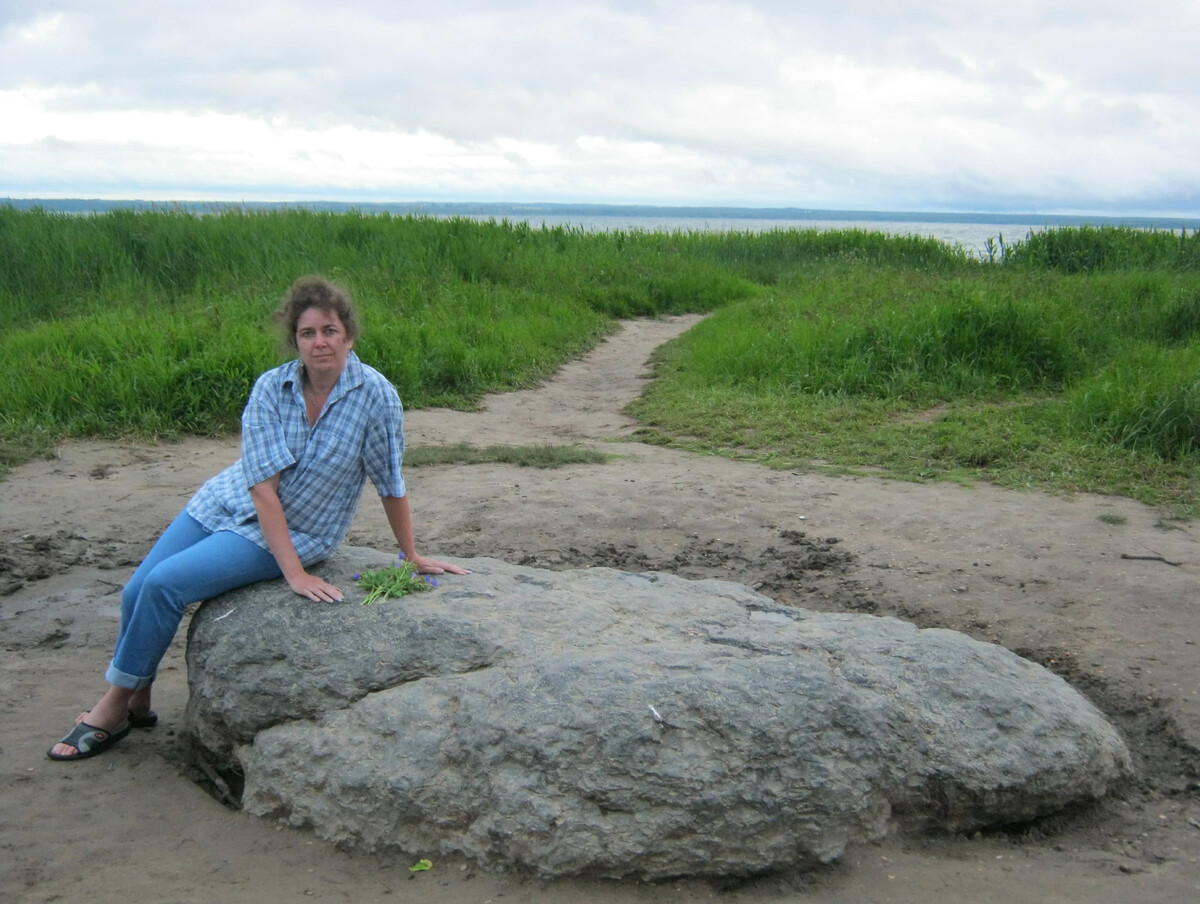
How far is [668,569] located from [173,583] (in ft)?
7.98

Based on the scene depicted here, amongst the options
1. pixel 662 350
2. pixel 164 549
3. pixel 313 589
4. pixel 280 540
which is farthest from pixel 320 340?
pixel 662 350

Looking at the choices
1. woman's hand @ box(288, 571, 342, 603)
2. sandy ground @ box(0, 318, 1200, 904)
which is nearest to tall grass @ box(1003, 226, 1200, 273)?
sandy ground @ box(0, 318, 1200, 904)

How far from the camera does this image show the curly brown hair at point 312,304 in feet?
10.8

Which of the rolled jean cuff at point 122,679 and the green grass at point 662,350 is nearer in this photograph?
the rolled jean cuff at point 122,679

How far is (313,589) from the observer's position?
10.8 feet

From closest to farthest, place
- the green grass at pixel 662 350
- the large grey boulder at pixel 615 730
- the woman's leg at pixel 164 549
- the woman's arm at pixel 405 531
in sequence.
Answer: the large grey boulder at pixel 615 730 < the woman's leg at pixel 164 549 < the woman's arm at pixel 405 531 < the green grass at pixel 662 350

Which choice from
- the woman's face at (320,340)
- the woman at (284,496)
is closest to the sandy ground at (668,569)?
the woman at (284,496)

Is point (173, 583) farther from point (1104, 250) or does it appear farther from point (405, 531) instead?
point (1104, 250)

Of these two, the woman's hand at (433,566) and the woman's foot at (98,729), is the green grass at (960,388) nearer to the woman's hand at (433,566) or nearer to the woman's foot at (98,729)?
the woman's hand at (433,566)

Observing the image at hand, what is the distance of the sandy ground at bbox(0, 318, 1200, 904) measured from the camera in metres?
2.81

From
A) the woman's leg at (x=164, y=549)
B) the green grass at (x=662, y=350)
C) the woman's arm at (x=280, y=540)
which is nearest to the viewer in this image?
the woman's arm at (x=280, y=540)

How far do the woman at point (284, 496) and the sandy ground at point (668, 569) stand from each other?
16.5 inches

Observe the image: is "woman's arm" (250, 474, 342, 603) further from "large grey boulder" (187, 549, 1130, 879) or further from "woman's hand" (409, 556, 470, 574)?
"woman's hand" (409, 556, 470, 574)

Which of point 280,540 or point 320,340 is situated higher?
point 320,340
